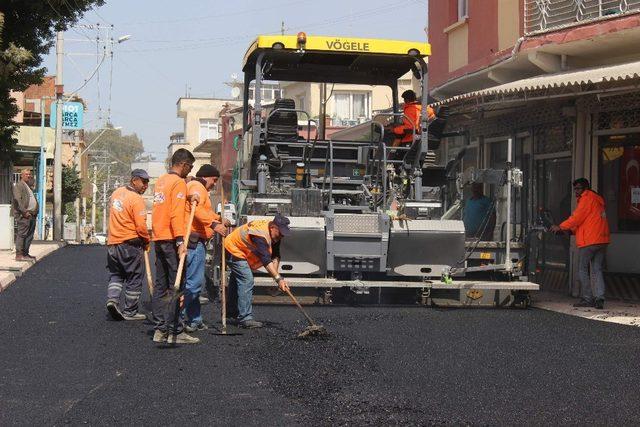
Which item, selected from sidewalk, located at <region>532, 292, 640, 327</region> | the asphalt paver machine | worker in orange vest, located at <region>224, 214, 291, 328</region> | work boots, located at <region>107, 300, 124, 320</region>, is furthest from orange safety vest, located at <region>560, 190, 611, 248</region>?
work boots, located at <region>107, 300, 124, 320</region>

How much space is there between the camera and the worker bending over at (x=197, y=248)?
28.7 ft

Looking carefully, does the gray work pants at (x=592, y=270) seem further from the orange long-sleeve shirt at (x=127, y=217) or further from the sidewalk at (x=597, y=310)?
the orange long-sleeve shirt at (x=127, y=217)

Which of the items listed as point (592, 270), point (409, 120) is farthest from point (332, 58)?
point (592, 270)

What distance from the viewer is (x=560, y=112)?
13898 millimetres

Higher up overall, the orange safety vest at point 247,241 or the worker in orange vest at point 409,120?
the worker in orange vest at point 409,120

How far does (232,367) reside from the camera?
720 centimetres

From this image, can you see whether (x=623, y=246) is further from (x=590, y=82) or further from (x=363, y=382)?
(x=363, y=382)

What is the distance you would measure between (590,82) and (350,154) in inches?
112

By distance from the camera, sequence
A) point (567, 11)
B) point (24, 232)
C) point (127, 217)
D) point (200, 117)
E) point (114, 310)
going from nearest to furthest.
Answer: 1. point (114, 310)
2. point (127, 217)
3. point (567, 11)
4. point (24, 232)
5. point (200, 117)

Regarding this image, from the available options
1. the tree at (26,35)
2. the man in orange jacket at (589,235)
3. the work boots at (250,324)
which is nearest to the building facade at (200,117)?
the tree at (26,35)

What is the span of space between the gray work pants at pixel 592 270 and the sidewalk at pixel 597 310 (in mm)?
215

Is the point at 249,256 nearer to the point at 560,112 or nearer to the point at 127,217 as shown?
the point at 127,217

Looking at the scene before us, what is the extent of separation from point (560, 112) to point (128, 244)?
6.73 m

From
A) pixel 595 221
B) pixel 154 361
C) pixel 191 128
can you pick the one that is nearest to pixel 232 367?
pixel 154 361
